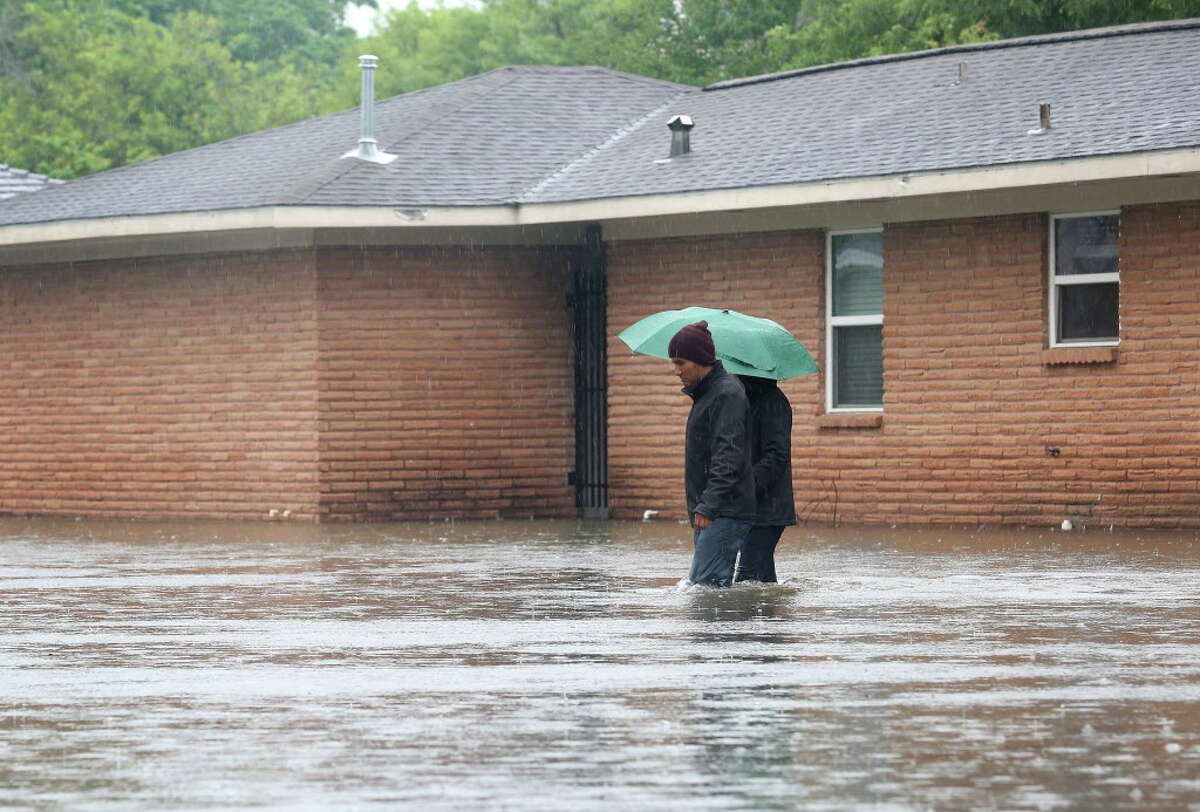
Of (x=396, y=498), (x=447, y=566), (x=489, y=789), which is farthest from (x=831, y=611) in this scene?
(x=396, y=498)

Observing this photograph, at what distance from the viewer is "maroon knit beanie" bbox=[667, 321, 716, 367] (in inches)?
496

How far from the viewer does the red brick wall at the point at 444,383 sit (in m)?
23.0

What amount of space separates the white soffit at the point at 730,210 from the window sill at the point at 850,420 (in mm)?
1743

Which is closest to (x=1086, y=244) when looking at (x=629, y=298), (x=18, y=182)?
(x=629, y=298)

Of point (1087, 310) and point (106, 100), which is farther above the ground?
point (106, 100)

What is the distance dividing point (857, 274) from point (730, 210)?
143 centimetres

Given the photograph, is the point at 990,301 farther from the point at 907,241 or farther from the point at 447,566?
the point at 447,566

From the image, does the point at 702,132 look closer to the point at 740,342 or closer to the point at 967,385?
the point at 967,385

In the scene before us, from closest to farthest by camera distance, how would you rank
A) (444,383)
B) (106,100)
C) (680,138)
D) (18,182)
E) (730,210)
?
(730,210) → (680,138) → (444,383) → (18,182) → (106,100)

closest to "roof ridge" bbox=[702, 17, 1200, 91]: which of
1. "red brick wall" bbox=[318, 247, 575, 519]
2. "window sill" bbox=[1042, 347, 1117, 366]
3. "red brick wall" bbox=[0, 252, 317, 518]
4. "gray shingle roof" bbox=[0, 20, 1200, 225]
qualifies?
"gray shingle roof" bbox=[0, 20, 1200, 225]

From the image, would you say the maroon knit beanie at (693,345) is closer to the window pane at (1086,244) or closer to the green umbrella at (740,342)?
the green umbrella at (740,342)

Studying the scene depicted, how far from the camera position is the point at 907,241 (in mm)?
21281

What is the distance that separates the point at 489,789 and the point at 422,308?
1662 centimetres

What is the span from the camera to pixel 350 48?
80688 mm
